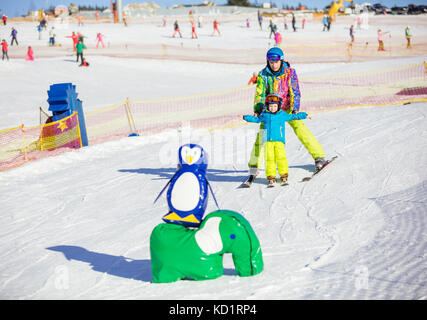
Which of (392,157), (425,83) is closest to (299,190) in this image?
(392,157)

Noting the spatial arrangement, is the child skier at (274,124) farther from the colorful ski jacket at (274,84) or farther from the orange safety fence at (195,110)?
the orange safety fence at (195,110)

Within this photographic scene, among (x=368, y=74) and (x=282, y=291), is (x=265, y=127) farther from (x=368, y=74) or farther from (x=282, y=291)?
(x=368, y=74)

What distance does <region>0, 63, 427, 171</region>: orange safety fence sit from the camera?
1357 cm

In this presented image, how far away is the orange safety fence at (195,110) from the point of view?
13.6 metres

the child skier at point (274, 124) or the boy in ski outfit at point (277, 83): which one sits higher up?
the boy in ski outfit at point (277, 83)

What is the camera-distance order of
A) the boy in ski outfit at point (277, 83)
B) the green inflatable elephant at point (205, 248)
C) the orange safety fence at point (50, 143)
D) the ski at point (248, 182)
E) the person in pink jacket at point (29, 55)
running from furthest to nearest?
the person in pink jacket at point (29, 55)
the orange safety fence at point (50, 143)
the ski at point (248, 182)
the boy in ski outfit at point (277, 83)
the green inflatable elephant at point (205, 248)

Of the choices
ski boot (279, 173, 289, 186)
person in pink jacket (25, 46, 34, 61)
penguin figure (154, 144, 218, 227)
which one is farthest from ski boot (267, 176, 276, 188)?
person in pink jacket (25, 46, 34, 61)

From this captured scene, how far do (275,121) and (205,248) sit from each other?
3.68 m

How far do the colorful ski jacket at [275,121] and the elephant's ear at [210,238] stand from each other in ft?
11.3

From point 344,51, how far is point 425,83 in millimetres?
15946

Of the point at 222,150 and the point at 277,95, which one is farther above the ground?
the point at 277,95

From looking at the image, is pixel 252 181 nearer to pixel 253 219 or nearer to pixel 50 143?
pixel 253 219

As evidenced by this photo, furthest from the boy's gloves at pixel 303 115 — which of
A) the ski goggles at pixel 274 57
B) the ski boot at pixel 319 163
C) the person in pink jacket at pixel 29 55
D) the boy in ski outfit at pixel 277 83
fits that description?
the person in pink jacket at pixel 29 55

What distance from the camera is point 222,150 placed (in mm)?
12117
